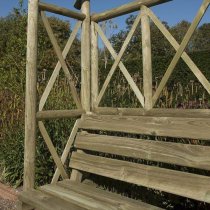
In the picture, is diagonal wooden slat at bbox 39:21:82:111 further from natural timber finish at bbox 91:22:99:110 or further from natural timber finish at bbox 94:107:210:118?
natural timber finish at bbox 94:107:210:118

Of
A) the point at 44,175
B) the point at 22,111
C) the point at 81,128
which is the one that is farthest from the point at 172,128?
the point at 22,111

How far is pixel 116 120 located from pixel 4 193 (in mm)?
1799

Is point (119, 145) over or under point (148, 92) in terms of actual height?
under

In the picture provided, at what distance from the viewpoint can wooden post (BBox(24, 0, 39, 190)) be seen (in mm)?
3229

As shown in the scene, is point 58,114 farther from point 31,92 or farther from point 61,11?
point 61,11

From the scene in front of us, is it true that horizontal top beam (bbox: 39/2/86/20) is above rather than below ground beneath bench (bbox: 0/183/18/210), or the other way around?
above

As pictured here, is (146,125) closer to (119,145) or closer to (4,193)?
(119,145)

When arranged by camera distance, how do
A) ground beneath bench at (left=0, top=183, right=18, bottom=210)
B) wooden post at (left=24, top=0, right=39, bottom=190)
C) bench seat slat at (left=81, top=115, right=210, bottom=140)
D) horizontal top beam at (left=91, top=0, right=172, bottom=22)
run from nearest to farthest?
bench seat slat at (left=81, top=115, right=210, bottom=140), horizontal top beam at (left=91, top=0, right=172, bottom=22), wooden post at (left=24, top=0, right=39, bottom=190), ground beneath bench at (left=0, top=183, right=18, bottom=210)

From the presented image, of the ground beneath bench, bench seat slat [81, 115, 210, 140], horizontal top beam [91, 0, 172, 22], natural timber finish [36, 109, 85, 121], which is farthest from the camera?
the ground beneath bench

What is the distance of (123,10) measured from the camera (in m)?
3.29

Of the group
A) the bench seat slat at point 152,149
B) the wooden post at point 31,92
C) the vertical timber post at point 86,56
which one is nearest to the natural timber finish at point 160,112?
the vertical timber post at point 86,56

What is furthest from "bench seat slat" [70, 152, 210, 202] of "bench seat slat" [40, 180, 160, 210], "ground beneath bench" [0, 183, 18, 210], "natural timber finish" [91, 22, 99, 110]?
"ground beneath bench" [0, 183, 18, 210]

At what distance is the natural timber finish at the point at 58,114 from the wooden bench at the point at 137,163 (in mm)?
211

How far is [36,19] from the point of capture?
10.7 feet
